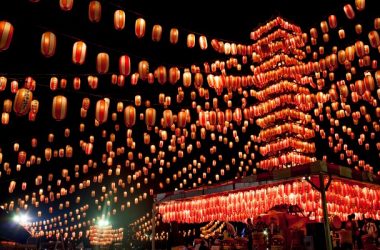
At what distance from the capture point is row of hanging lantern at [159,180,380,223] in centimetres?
1162

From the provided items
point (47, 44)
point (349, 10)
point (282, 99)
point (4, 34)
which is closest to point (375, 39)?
point (349, 10)

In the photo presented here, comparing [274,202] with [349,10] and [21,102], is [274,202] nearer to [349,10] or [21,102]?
[349,10]

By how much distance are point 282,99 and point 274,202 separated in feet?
31.6

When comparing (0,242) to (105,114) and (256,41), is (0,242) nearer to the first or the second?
(105,114)

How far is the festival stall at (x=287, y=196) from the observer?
8.98 meters

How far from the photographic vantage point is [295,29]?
24.3 m

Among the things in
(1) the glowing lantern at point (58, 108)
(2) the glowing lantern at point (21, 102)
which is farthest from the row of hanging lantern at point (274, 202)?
(2) the glowing lantern at point (21, 102)

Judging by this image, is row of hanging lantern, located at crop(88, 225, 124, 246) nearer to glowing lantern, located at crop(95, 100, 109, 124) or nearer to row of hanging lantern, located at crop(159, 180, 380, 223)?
row of hanging lantern, located at crop(159, 180, 380, 223)

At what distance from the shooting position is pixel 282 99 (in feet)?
71.3

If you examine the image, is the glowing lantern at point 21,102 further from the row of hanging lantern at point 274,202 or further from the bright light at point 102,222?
the bright light at point 102,222

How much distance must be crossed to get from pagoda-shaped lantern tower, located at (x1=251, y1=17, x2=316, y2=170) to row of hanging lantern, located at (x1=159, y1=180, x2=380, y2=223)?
6416mm

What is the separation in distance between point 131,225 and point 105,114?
41608mm

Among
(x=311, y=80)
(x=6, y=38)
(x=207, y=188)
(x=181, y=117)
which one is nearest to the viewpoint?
(x=6, y=38)

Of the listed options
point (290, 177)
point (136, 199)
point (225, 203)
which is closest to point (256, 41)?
point (225, 203)
